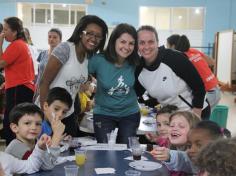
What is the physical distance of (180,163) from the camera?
242cm

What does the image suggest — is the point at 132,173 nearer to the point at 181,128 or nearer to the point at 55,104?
the point at 181,128

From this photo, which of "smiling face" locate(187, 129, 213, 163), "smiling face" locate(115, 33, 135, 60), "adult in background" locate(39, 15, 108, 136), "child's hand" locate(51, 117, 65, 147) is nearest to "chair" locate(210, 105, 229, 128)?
"smiling face" locate(115, 33, 135, 60)

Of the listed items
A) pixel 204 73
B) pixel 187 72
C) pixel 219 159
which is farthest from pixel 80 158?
pixel 204 73

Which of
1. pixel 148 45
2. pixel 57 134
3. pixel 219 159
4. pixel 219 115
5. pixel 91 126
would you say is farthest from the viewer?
pixel 219 115

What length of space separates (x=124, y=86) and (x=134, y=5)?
1056cm

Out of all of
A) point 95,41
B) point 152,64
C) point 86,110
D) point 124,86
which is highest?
point 95,41

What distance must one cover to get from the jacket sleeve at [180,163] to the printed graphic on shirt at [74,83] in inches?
47.9

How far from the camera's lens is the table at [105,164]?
7.38ft

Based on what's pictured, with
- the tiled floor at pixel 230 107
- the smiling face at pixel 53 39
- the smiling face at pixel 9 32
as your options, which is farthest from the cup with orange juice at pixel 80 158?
the tiled floor at pixel 230 107

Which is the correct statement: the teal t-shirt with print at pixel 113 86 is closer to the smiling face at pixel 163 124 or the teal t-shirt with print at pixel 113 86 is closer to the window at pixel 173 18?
the smiling face at pixel 163 124

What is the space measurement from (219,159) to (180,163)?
109 cm

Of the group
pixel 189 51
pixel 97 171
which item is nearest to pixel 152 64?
pixel 97 171

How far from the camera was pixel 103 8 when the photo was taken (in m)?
13.4

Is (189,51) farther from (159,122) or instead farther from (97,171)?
(97,171)
